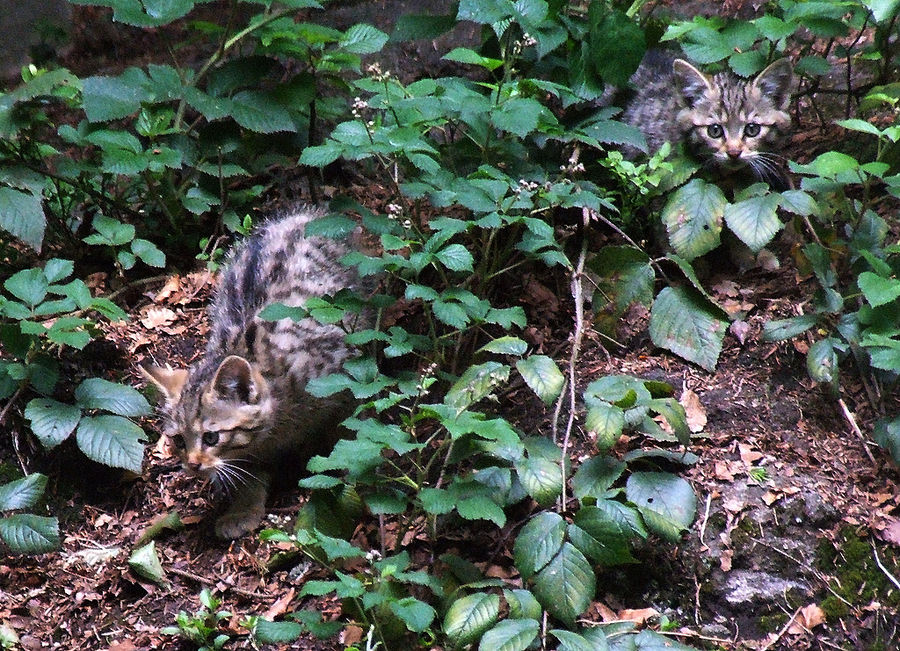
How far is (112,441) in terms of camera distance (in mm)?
4504

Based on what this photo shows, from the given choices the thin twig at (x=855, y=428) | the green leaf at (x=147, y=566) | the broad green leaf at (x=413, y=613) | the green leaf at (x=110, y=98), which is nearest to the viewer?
the broad green leaf at (x=413, y=613)

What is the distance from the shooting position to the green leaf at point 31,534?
404cm

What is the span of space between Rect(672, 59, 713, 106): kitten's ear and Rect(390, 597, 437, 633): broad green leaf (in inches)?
150

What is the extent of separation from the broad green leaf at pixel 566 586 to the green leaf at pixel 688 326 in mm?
1406

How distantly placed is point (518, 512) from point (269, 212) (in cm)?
312

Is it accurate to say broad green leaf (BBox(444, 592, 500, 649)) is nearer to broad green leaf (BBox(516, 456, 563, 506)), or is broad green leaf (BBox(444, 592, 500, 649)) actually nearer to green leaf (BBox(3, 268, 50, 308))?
broad green leaf (BBox(516, 456, 563, 506))

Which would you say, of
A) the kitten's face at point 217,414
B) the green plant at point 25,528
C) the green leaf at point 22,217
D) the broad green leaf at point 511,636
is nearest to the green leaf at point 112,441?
the kitten's face at point 217,414

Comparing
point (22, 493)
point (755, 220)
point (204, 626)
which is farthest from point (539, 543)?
point (22, 493)

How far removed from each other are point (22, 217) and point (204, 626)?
2460 mm

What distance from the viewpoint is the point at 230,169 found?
5.71m

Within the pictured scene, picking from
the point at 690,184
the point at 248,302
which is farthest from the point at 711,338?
the point at 248,302

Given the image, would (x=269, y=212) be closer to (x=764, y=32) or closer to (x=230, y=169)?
(x=230, y=169)

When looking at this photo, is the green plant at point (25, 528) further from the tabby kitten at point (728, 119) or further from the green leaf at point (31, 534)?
the tabby kitten at point (728, 119)

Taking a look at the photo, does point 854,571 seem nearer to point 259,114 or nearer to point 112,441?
point 112,441
